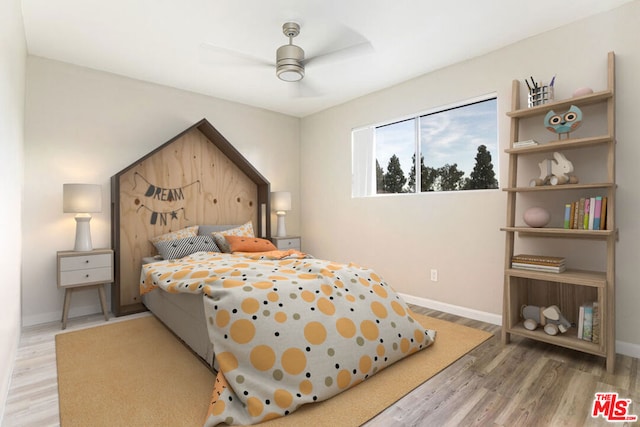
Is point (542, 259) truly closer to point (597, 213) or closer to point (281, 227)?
point (597, 213)

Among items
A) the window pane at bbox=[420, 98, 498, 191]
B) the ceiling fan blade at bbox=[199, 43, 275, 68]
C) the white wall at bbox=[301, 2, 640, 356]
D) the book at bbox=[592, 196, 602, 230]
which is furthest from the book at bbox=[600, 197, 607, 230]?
the ceiling fan blade at bbox=[199, 43, 275, 68]

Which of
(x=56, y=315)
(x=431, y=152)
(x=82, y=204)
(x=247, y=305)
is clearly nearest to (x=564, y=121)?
(x=431, y=152)

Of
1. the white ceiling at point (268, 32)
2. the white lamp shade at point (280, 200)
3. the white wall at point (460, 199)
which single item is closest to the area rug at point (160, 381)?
the white wall at point (460, 199)

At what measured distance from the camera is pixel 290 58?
8.31 ft

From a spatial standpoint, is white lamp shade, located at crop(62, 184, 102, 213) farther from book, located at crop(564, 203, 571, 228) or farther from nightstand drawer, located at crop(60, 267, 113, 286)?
book, located at crop(564, 203, 571, 228)

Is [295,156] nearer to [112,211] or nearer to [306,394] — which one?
[112,211]

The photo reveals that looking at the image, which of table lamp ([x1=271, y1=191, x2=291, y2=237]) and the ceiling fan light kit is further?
table lamp ([x1=271, y1=191, x2=291, y2=237])

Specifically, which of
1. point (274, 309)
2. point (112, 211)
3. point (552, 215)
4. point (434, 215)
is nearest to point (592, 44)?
point (552, 215)

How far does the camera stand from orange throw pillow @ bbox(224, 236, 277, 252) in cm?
363

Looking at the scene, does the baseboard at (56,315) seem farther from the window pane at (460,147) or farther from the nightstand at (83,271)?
the window pane at (460,147)

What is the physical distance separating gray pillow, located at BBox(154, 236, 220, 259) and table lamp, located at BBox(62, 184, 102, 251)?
0.62 m

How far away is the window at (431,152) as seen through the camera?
3.20 meters

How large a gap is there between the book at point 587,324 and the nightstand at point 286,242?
3.02m

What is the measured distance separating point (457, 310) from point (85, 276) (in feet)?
11.2
